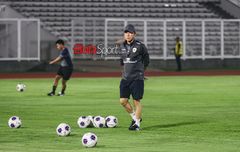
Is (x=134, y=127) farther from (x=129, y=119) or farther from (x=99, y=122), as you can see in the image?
(x=129, y=119)

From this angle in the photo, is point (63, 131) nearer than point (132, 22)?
Yes

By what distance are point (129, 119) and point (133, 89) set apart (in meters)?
2.33

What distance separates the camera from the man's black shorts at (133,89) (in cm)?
1697

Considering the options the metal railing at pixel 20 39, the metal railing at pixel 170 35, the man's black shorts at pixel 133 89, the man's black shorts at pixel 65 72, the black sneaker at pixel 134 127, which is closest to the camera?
the black sneaker at pixel 134 127

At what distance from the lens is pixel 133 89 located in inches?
670

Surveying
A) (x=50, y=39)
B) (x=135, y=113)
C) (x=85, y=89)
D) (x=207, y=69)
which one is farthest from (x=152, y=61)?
(x=135, y=113)

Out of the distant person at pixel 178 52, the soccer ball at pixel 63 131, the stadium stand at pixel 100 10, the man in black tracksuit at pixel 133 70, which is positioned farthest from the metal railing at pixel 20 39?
the soccer ball at pixel 63 131

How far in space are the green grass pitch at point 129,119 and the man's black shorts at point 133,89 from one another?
0.71 metres

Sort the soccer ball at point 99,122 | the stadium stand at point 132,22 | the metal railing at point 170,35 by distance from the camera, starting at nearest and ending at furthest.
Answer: the soccer ball at point 99,122
the metal railing at point 170,35
the stadium stand at point 132,22

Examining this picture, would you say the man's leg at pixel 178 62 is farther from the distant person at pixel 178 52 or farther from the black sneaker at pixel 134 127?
the black sneaker at pixel 134 127

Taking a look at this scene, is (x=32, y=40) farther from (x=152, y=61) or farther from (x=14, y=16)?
(x=152, y=61)

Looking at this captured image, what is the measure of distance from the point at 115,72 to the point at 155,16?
1050 centimetres

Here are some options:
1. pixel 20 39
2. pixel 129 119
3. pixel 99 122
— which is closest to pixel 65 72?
pixel 129 119

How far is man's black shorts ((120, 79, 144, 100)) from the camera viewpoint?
17.0 meters
